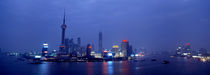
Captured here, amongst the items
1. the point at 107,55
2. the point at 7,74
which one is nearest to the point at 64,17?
the point at 107,55

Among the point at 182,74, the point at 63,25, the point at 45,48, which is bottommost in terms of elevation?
the point at 182,74

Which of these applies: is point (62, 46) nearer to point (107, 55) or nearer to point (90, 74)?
point (107, 55)

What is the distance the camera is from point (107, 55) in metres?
160

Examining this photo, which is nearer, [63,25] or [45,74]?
[45,74]

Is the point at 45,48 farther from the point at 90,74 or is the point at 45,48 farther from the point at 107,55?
the point at 90,74

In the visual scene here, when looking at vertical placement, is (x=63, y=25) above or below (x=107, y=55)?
above

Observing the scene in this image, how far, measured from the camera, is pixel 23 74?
47156 millimetres

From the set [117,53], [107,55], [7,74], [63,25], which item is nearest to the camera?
[7,74]

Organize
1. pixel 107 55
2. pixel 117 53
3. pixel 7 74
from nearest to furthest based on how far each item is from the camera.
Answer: pixel 7 74 < pixel 107 55 < pixel 117 53

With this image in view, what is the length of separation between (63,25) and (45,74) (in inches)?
5375

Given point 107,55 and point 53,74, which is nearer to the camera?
point 53,74

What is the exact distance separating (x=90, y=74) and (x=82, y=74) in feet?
7.31

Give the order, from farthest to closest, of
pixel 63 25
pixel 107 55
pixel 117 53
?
pixel 117 53 → pixel 63 25 → pixel 107 55

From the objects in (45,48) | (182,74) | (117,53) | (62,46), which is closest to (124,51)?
(117,53)
